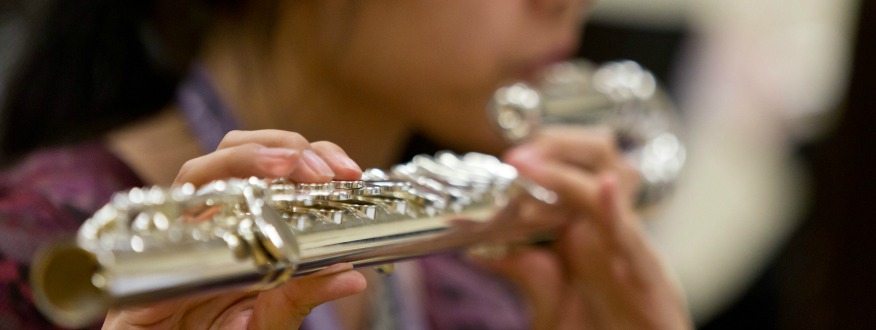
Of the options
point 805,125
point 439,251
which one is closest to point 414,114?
point 439,251

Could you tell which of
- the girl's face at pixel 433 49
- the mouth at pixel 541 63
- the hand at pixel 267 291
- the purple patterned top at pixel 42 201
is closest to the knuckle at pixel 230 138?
the hand at pixel 267 291

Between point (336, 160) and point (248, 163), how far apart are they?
3 cm

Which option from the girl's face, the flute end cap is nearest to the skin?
the girl's face

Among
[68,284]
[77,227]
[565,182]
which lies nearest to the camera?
[68,284]

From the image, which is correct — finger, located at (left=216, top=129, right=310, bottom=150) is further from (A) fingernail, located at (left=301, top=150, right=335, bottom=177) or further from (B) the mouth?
(B) the mouth

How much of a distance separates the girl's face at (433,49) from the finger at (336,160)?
0.22 meters

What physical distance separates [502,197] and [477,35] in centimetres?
13

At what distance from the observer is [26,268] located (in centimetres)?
43

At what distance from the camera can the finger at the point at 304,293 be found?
1.01ft

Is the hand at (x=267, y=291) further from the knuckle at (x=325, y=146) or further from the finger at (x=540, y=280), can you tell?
the finger at (x=540, y=280)

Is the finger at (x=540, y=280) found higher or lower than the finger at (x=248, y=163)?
lower

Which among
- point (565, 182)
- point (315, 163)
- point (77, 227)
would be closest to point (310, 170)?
point (315, 163)

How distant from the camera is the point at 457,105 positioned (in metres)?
0.61

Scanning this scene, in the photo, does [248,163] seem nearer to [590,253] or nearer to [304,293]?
[304,293]
